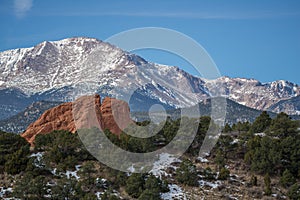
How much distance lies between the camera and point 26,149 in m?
58.2

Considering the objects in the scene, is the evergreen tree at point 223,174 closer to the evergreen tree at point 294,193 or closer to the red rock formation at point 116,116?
the evergreen tree at point 294,193

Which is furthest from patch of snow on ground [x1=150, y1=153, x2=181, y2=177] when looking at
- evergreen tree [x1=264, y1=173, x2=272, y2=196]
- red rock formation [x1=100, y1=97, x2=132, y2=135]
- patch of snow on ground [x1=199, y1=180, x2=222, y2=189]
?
evergreen tree [x1=264, y1=173, x2=272, y2=196]

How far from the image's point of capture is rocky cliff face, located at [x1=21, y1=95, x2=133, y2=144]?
68.8 m

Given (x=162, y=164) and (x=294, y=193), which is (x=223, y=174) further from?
→ (x=294, y=193)

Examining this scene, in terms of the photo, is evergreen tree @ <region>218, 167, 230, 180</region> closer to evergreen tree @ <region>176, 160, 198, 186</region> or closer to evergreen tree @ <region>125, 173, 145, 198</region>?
evergreen tree @ <region>176, 160, 198, 186</region>

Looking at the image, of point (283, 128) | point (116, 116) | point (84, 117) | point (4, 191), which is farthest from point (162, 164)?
point (4, 191)

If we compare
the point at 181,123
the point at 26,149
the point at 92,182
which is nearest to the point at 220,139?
the point at 181,123

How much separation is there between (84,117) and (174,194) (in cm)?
2221

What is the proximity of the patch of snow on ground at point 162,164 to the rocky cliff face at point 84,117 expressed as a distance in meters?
9.30

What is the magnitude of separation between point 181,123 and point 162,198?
59.1 feet

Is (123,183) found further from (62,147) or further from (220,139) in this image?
(220,139)

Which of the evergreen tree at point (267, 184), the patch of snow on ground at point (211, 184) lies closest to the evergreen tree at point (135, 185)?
the patch of snow on ground at point (211, 184)

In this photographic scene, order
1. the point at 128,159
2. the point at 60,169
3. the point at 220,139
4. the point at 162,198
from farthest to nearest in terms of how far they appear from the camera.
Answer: the point at 220,139 < the point at 128,159 < the point at 60,169 < the point at 162,198

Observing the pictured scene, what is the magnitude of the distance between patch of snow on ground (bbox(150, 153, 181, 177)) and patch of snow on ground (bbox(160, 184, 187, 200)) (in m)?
3.25
